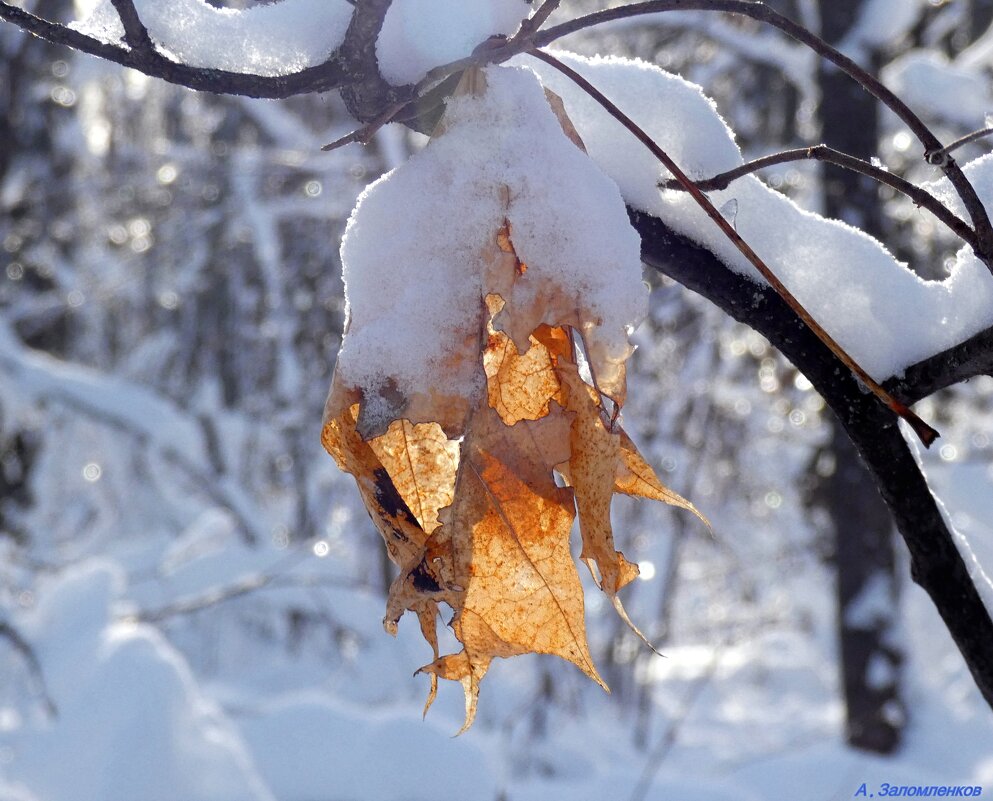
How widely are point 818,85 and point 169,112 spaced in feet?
13.3

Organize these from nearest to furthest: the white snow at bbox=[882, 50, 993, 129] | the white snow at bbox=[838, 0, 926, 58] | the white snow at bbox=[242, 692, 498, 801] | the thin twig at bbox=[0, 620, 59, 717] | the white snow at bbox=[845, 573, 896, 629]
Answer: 1. the white snow at bbox=[242, 692, 498, 801]
2. the thin twig at bbox=[0, 620, 59, 717]
3. the white snow at bbox=[882, 50, 993, 129]
4. the white snow at bbox=[838, 0, 926, 58]
5. the white snow at bbox=[845, 573, 896, 629]

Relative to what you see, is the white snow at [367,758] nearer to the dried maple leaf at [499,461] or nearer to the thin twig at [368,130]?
the dried maple leaf at [499,461]

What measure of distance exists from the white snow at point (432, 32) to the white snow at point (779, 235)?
107 millimetres

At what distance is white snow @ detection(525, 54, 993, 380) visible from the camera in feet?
2.22

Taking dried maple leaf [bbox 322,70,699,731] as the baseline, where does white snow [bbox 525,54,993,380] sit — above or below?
above

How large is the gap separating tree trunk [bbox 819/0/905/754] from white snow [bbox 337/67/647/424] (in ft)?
9.02

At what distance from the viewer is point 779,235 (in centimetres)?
72

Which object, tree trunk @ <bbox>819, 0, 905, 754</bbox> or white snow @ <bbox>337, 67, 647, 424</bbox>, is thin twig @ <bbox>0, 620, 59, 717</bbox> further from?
tree trunk @ <bbox>819, 0, 905, 754</bbox>

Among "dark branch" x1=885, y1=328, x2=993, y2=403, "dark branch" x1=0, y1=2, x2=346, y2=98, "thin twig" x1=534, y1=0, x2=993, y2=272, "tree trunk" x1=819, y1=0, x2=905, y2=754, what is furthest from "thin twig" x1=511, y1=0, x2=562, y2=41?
"tree trunk" x1=819, y1=0, x2=905, y2=754

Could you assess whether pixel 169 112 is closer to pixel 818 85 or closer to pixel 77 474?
pixel 77 474

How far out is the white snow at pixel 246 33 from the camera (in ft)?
2.02

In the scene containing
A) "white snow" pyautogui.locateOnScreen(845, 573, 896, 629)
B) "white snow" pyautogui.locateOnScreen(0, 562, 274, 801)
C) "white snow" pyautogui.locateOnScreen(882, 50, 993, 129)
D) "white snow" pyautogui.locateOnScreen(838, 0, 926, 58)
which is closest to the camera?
"white snow" pyautogui.locateOnScreen(0, 562, 274, 801)

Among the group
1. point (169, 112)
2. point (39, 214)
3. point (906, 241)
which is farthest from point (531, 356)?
point (169, 112)

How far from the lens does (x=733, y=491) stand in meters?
5.65
